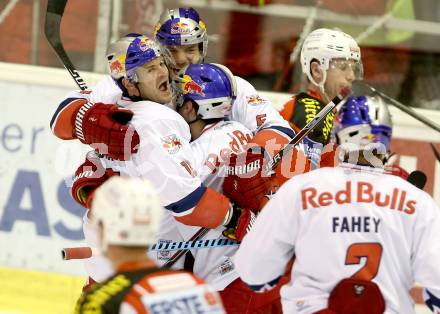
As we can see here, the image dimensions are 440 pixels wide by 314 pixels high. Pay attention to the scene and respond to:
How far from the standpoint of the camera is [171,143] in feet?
12.4

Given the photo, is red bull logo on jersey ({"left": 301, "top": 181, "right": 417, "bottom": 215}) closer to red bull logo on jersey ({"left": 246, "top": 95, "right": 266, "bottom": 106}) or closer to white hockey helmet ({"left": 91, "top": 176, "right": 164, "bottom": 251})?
white hockey helmet ({"left": 91, "top": 176, "right": 164, "bottom": 251})

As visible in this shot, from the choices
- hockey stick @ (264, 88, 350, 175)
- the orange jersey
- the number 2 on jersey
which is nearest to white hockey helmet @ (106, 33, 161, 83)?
hockey stick @ (264, 88, 350, 175)

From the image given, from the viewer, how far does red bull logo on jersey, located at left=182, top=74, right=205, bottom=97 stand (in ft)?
13.1

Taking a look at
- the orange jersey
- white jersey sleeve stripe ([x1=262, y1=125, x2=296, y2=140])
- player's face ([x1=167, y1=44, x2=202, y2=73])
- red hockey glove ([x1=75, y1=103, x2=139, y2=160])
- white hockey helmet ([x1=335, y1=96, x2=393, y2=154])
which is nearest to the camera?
the orange jersey

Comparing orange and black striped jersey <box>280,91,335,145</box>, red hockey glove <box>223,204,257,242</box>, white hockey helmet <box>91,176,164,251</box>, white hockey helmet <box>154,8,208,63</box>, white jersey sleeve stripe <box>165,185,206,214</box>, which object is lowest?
red hockey glove <box>223,204,257,242</box>

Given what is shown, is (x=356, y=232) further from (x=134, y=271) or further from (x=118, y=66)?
(x=118, y=66)

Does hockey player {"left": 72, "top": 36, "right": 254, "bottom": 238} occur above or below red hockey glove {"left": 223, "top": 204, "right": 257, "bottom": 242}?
above

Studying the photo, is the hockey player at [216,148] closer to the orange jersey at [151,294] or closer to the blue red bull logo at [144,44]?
the blue red bull logo at [144,44]

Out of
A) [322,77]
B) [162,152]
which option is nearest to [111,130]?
[162,152]

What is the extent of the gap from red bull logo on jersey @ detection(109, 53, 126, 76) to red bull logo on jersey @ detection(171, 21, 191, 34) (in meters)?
0.37

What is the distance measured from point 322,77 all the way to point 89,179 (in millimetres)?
1106

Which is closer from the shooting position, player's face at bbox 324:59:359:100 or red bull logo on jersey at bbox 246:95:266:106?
red bull logo on jersey at bbox 246:95:266:106

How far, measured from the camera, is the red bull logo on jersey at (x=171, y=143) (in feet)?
12.3

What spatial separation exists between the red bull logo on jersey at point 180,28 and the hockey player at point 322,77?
0.53 metres
